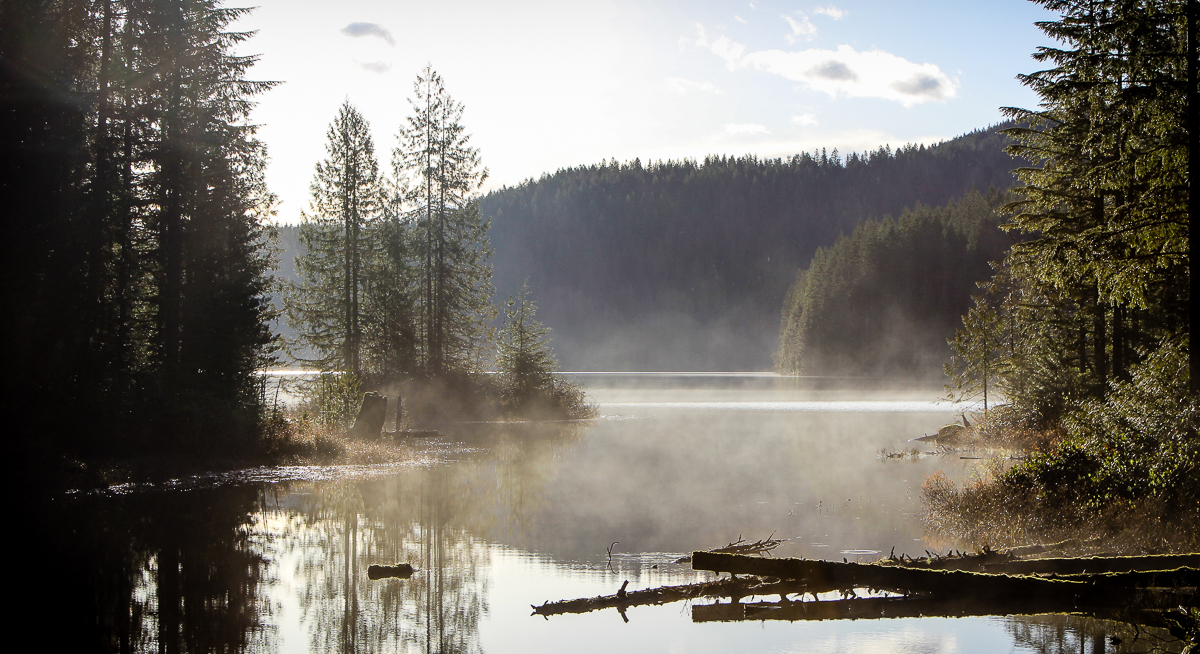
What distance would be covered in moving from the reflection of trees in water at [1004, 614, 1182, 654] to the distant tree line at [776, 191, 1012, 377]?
95.2 meters

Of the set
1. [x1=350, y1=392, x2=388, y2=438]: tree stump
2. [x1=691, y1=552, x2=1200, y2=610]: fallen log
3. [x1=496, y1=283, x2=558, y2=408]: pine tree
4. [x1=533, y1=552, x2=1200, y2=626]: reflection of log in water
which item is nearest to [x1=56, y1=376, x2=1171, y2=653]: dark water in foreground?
[x1=533, y1=552, x2=1200, y2=626]: reflection of log in water

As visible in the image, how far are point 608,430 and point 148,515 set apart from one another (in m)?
25.6

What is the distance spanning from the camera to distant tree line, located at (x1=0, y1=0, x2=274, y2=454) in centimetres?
2005

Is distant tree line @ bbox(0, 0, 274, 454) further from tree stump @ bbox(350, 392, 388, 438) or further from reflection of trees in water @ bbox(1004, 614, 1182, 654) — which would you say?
reflection of trees in water @ bbox(1004, 614, 1182, 654)

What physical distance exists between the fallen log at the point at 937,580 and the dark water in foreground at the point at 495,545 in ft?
1.64

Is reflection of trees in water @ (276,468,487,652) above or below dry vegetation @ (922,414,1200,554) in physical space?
below

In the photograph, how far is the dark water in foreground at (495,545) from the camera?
32.4ft

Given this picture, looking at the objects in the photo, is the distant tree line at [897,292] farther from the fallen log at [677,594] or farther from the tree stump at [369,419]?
the fallen log at [677,594]

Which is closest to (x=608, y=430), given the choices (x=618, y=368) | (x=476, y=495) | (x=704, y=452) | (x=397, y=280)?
(x=704, y=452)

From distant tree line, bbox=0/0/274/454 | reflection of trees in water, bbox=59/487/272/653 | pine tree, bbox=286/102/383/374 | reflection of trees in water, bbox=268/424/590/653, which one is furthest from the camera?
pine tree, bbox=286/102/383/374

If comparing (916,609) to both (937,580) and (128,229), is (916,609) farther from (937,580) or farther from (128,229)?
(128,229)

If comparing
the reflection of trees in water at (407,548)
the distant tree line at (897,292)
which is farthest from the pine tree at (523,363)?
the distant tree line at (897,292)

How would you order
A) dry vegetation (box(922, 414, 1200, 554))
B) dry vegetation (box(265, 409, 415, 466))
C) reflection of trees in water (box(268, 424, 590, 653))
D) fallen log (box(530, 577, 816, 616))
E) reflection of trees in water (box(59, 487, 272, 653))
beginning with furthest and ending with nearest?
dry vegetation (box(265, 409, 415, 466)) → dry vegetation (box(922, 414, 1200, 554)) → reflection of trees in water (box(268, 424, 590, 653)) → reflection of trees in water (box(59, 487, 272, 653)) → fallen log (box(530, 577, 816, 616))

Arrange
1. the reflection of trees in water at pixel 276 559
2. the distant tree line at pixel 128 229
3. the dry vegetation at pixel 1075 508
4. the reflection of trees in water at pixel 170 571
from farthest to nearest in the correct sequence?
the distant tree line at pixel 128 229, the dry vegetation at pixel 1075 508, the reflection of trees in water at pixel 276 559, the reflection of trees in water at pixel 170 571
